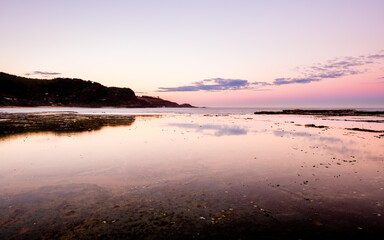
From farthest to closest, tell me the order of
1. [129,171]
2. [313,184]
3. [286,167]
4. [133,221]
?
1. [286,167]
2. [129,171]
3. [313,184]
4. [133,221]

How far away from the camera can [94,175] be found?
53.7 feet

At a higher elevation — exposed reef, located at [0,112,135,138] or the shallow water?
exposed reef, located at [0,112,135,138]

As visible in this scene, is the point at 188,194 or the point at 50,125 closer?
the point at 188,194

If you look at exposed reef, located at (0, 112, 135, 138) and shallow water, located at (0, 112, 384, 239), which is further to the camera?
exposed reef, located at (0, 112, 135, 138)

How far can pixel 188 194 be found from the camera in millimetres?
12867

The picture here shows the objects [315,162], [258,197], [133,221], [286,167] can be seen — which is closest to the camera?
[133,221]

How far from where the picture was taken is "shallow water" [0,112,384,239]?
30.0 feet

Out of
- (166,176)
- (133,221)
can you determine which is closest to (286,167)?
(166,176)

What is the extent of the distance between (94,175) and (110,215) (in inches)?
276

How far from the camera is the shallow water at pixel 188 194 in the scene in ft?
30.0

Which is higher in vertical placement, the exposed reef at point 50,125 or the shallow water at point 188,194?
the exposed reef at point 50,125

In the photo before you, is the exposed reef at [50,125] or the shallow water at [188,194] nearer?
the shallow water at [188,194]

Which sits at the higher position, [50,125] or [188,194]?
[50,125]

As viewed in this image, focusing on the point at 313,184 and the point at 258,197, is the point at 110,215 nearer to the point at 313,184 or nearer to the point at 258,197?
the point at 258,197
